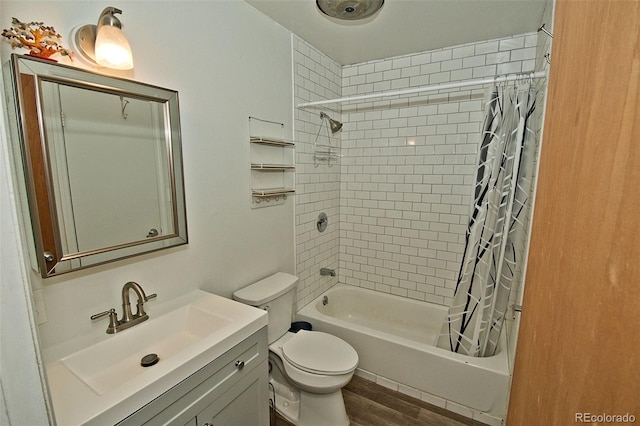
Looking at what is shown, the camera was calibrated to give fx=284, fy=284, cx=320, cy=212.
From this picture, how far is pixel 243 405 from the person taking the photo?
1325mm

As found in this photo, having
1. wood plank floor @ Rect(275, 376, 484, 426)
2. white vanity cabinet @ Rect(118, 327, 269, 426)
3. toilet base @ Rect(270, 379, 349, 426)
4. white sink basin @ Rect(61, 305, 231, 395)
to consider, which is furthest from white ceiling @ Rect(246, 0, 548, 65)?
wood plank floor @ Rect(275, 376, 484, 426)

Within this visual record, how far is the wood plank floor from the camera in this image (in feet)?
6.02

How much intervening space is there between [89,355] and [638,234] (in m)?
1.57

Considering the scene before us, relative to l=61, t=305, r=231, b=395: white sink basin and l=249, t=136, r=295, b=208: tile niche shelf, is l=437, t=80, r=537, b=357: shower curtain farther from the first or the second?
l=61, t=305, r=231, b=395: white sink basin

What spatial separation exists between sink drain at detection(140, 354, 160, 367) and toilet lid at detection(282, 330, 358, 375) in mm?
793

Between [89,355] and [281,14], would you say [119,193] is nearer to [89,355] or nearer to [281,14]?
[89,355]

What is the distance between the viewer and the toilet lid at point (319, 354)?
1672 millimetres

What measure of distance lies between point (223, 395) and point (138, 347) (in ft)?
1.41

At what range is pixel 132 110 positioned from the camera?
1277mm

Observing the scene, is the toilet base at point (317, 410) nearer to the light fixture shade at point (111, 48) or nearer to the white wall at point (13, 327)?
the white wall at point (13, 327)

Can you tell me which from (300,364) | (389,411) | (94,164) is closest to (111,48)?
(94,164)

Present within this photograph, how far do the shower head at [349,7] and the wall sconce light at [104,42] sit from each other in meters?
1.04

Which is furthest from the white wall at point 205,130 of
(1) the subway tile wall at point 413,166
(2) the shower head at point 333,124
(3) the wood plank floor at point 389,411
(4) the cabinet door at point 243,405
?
(3) the wood plank floor at point 389,411

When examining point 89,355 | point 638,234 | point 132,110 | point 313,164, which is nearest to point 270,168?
point 313,164
